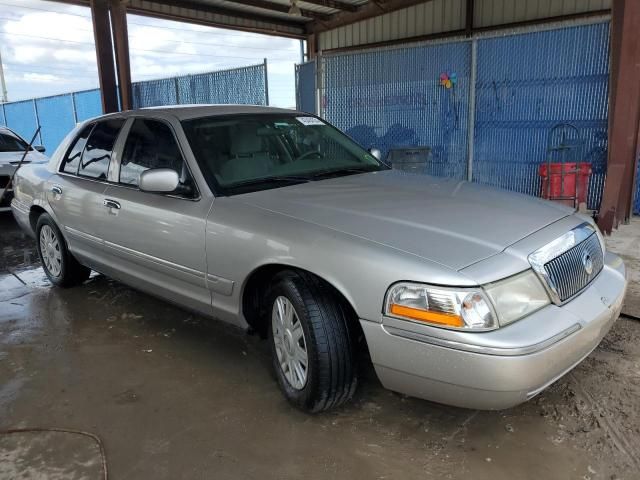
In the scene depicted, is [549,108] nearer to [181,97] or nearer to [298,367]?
[298,367]

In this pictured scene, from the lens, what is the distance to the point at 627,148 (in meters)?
6.57

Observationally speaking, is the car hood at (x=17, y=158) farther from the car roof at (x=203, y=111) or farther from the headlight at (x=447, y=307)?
the headlight at (x=447, y=307)

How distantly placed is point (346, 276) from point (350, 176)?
134 cm

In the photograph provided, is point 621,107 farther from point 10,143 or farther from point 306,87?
point 10,143

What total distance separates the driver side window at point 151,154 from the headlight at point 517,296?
1.86 metres

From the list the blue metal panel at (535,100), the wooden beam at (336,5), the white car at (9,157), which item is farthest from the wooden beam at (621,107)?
the wooden beam at (336,5)

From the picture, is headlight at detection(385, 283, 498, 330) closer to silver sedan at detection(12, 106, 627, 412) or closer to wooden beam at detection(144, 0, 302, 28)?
silver sedan at detection(12, 106, 627, 412)

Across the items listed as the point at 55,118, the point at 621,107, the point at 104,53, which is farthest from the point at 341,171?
the point at 55,118

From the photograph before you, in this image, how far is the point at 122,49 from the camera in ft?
39.3

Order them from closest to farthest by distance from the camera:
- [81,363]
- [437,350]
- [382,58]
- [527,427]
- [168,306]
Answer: [437,350], [527,427], [81,363], [168,306], [382,58]

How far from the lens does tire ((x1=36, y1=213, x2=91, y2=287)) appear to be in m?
4.84

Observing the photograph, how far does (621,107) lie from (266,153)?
499 cm

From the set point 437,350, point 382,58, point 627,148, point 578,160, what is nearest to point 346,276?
point 437,350

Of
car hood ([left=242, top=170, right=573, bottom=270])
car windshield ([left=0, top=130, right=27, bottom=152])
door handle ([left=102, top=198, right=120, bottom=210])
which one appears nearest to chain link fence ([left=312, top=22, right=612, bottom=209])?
car hood ([left=242, top=170, right=573, bottom=270])
